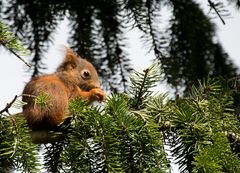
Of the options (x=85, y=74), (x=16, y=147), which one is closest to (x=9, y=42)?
(x=16, y=147)

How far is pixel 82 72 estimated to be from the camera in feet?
8.59

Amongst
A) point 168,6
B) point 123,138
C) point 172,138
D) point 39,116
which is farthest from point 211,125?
point 168,6

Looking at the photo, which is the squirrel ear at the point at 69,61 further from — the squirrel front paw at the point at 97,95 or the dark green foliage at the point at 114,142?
the dark green foliage at the point at 114,142

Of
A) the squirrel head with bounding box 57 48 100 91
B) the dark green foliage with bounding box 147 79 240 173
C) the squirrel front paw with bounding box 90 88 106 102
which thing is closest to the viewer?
the dark green foliage with bounding box 147 79 240 173

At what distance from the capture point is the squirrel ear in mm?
2650

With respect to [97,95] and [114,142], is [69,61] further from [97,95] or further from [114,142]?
[114,142]

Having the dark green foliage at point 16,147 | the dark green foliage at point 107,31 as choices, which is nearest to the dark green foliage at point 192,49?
the dark green foliage at point 107,31

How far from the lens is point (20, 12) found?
8.29ft

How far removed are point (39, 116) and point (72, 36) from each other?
2.62 feet

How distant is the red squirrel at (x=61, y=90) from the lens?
5.86 feet

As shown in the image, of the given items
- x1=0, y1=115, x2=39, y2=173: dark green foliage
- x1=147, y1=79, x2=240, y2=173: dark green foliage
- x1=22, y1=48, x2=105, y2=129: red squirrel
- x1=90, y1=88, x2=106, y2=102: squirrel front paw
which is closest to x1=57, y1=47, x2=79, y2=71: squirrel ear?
x1=22, y1=48, x2=105, y2=129: red squirrel

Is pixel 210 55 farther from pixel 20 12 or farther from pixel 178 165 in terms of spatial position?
pixel 178 165

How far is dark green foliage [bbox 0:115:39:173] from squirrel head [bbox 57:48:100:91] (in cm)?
121

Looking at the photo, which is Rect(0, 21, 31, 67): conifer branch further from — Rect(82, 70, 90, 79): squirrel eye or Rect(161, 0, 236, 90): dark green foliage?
Rect(82, 70, 90, 79): squirrel eye
